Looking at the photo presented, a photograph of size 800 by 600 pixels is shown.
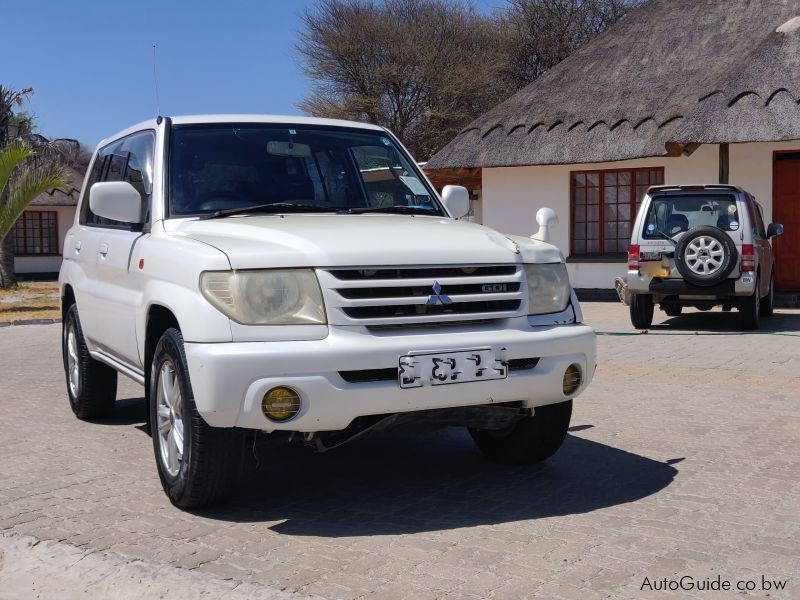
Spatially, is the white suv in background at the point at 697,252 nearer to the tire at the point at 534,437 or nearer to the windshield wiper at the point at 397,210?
the windshield wiper at the point at 397,210

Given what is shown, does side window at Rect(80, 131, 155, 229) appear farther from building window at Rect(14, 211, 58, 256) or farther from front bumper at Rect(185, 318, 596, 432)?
building window at Rect(14, 211, 58, 256)

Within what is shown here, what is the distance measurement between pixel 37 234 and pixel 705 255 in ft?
97.9

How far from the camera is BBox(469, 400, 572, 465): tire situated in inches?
213

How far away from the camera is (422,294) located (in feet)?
15.1

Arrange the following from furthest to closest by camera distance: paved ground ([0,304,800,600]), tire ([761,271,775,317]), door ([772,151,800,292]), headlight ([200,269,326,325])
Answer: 1. door ([772,151,800,292])
2. tire ([761,271,775,317])
3. headlight ([200,269,326,325])
4. paved ground ([0,304,800,600])

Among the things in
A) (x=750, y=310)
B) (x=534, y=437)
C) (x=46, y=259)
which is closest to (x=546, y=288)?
(x=534, y=437)

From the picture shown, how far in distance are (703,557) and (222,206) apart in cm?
295

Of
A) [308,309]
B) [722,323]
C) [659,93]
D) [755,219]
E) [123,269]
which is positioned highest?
[659,93]

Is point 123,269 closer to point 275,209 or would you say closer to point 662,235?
point 275,209

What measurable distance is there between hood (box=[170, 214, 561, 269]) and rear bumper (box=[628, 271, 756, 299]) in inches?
311

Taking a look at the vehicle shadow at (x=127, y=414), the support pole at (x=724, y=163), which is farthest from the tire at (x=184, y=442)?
the support pole at (x=724, y=163)

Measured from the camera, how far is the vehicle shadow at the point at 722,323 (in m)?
13.3

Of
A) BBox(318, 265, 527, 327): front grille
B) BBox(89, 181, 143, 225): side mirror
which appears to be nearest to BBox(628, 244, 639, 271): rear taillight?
BBox(318, 265, 527, 327): front grille

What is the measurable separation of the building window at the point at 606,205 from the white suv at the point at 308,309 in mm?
13887
